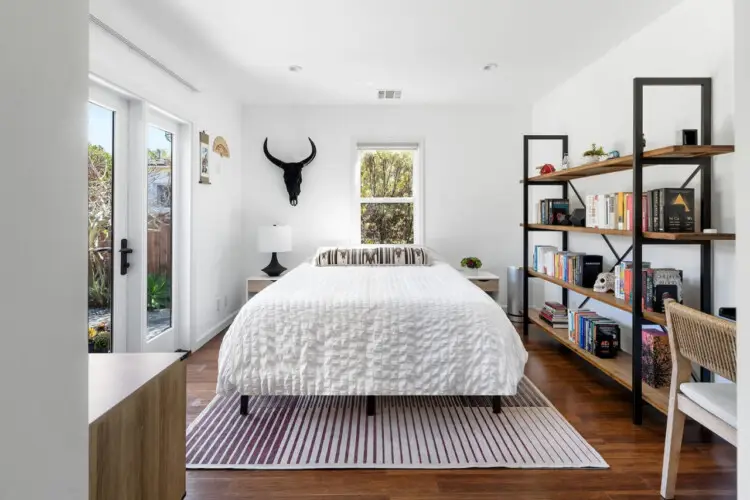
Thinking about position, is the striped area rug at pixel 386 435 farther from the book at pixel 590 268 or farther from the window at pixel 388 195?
the window at pixel 388 195

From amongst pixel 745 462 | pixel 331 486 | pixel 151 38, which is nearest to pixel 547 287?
pixel 331 486

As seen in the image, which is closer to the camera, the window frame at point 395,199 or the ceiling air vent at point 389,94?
the ceiling air vent at point 389,94

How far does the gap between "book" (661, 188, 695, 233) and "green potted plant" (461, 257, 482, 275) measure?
93.6 inches

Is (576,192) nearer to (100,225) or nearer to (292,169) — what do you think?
(292,169)

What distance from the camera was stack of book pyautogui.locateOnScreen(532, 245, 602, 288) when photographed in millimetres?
3146

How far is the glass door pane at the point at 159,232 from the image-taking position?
10.3ft

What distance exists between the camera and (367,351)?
2234mm

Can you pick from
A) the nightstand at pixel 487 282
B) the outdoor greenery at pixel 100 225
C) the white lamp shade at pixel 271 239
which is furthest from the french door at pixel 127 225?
the nightstand at pixel 487 282

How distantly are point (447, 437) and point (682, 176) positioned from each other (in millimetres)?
1963

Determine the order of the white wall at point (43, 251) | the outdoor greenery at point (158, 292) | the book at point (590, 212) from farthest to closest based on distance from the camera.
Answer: the outdoor greenery at point (158, 292) < the book at point (590, 212) < the white wall at point (43, 251)

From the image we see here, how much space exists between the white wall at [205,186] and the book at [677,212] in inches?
121

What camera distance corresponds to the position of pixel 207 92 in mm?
3846

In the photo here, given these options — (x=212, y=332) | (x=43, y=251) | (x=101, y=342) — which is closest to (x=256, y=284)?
(x=212, y=332)

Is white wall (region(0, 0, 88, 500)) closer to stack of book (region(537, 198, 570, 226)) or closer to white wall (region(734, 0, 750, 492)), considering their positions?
white wall (region(734, 0, 750, 492))
